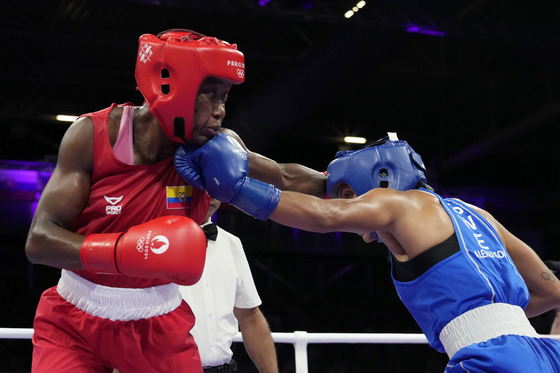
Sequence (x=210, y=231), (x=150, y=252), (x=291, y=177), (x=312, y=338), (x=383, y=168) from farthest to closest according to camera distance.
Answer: (x=210, y=231)
(x=312, y=338)
(x=291, y=177)
(x=383, y=168)
(x=150, y=252)

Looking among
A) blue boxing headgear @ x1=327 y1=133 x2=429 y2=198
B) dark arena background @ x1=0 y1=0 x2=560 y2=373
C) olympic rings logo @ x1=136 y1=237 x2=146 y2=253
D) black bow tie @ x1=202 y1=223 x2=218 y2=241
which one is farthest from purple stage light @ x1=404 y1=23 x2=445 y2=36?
olympic rings logo @ x1=136 y1=237 x2=146 y2=253

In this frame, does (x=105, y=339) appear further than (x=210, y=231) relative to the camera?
No

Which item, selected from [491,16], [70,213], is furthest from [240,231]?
[70,213]

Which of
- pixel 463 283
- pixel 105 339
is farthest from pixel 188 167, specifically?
pixel 463 283

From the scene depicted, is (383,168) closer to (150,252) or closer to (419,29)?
(150,252)

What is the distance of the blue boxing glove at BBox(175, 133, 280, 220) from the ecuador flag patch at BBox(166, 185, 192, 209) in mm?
93

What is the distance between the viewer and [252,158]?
2.41 metres

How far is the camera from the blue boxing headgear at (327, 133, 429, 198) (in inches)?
85.0

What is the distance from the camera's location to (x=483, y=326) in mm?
1859

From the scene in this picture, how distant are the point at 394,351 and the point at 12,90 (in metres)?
6.56

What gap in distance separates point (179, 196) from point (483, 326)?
99 centimetres

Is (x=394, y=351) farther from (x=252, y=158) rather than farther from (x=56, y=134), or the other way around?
(x=252, y=158)

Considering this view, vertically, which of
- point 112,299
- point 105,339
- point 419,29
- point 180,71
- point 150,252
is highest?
point 419,29

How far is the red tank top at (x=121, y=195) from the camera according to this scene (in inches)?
75.9
